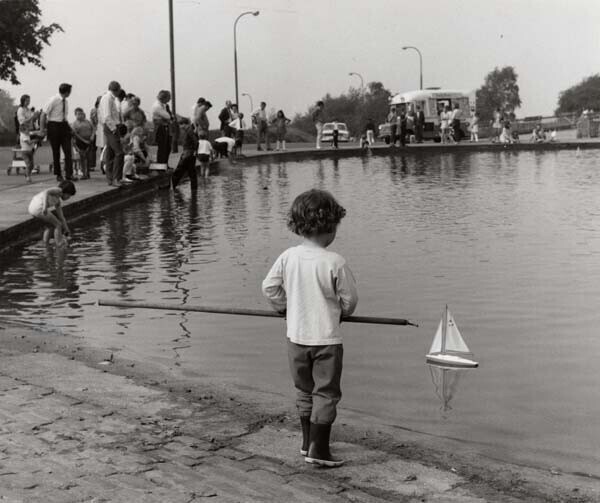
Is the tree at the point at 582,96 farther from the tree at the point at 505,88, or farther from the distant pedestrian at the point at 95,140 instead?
the distant pedestrian at the point at 95,140

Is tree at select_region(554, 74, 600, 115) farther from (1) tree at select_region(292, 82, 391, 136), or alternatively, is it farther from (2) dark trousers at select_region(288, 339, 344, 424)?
(2) dark trousers at select_region(288, 339, 344, 424)

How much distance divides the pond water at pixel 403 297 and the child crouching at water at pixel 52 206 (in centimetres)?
33

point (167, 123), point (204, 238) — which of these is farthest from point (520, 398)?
point (167, 123)

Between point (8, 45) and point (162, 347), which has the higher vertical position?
point (8, 45)

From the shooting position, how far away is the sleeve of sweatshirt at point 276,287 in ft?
15.6

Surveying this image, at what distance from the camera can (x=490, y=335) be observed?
7.75m

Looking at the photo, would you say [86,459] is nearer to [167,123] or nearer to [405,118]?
[167,123]

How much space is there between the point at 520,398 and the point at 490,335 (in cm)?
169

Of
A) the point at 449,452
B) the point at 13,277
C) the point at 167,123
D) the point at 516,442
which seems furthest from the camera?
the point at 167,123

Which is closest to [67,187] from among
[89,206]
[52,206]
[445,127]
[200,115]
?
[52,206]

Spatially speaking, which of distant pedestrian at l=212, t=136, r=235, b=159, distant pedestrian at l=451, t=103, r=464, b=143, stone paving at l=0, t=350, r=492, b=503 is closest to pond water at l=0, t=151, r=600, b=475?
stone paving at l=0, t=350, r=492, b=503

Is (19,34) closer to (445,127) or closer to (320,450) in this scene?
(445,127)

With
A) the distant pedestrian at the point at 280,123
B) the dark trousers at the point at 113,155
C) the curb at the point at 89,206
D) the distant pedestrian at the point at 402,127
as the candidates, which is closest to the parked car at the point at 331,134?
the distant pedestrian at the point at 402,127

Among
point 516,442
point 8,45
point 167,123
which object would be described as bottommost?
point 516,442
